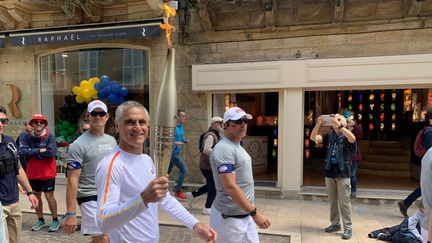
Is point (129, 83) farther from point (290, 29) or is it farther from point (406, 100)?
point (406, 100)

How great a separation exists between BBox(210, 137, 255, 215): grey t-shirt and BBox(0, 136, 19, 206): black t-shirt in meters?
2.22

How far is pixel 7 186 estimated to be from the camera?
3.63m

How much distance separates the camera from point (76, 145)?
3.67m

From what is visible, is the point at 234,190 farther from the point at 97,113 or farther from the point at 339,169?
the point at 339,169

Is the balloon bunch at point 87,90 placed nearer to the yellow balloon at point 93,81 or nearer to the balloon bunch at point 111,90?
the yellow balloon at point 93,81

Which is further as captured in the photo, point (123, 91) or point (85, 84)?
point (85, 84)

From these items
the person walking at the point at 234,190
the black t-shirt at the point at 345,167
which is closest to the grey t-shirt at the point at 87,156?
the person walking at the point at 234,190

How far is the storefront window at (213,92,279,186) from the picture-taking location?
905 cm

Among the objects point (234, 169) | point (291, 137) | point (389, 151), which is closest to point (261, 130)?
point (291, 137)

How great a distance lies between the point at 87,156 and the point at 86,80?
249 inches

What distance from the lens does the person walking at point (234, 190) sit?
9.91 feet

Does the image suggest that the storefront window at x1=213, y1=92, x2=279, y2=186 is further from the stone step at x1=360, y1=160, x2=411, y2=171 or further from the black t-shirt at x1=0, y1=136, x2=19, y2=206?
the black t-shirt at x1=0, y1=136, x2=19, y2=206

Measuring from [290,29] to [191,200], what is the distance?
14.0 ft

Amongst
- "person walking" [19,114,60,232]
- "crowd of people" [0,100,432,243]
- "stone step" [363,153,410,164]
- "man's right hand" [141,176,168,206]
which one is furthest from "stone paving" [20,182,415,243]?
"man's right hand" [141,176,168,206]
